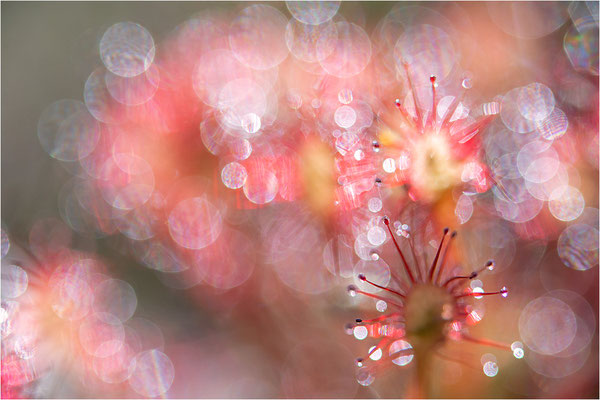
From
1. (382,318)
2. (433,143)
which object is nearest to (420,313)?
(382,318)

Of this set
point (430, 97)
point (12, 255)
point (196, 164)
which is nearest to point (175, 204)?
point (196, 164)

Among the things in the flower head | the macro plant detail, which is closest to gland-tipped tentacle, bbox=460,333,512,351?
the macro plant detail

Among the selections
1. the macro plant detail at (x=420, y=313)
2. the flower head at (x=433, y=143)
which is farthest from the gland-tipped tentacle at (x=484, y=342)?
the flower head at (x=433, y=143)

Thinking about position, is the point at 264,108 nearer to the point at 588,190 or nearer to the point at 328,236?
the point at 328,236

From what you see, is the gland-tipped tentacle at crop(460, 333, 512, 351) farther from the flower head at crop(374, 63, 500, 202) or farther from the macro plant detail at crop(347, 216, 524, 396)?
the flower head at crop(374, 63, 500, 202)

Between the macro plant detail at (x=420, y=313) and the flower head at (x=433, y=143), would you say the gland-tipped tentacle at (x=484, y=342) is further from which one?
the flower head at (x=433, y=143)

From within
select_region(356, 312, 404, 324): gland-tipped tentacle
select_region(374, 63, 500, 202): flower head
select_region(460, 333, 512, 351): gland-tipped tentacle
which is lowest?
select_region(460, 333, 512, 351): gland-tipped tentacle

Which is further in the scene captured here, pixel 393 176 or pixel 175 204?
pixel 175 204

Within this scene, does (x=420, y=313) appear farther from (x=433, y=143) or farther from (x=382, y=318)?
(x=433, y=143)
